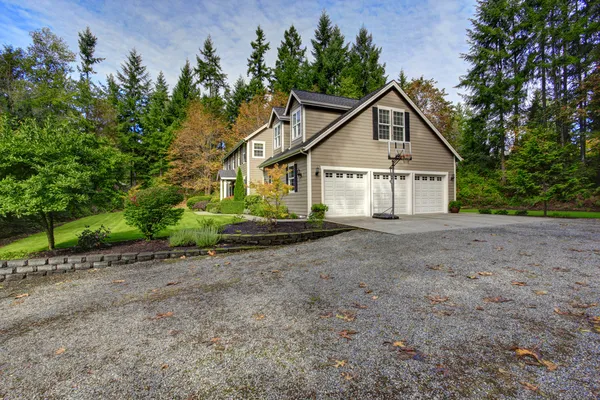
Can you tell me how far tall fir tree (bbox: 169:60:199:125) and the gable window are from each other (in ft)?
54.1

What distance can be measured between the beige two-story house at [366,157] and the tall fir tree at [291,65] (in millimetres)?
16645

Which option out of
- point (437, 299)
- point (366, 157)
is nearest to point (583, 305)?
point (437, 299)

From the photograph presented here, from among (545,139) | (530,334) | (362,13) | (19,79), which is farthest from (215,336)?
(19,79)

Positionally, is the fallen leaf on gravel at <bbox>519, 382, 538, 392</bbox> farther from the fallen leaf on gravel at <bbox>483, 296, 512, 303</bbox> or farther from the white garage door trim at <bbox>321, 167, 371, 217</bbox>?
the white garage door trim at <bbox>321, 167, 371, 217</bbox>

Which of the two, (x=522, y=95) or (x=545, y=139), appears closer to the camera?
(x=545, y=139)

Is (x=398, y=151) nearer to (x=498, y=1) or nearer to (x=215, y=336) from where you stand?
(x=215, y=336)

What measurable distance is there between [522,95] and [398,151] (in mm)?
15182

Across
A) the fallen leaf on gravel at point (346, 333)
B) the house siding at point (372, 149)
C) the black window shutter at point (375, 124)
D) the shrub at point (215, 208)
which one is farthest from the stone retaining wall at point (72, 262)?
the shrub at point (215, 208)

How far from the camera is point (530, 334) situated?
239 cm

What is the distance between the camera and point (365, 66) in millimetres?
30062

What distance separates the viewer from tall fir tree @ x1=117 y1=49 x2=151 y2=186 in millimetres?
29969

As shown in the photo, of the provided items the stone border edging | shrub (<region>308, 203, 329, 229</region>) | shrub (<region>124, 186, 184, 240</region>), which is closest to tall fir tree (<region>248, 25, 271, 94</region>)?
shrub (<region>308, 203, 329, 229</region>)

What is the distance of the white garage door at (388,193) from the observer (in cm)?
1283

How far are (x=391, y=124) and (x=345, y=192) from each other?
4.19m
